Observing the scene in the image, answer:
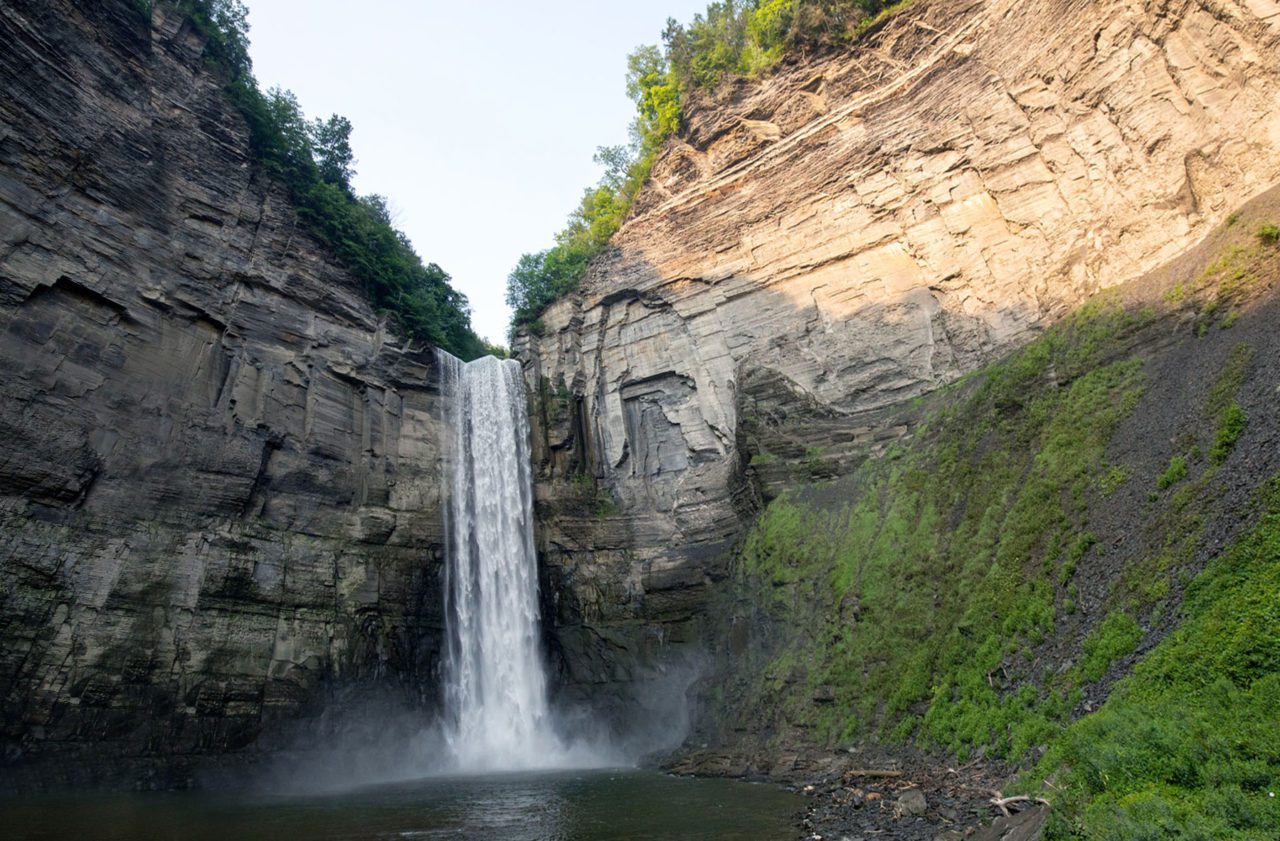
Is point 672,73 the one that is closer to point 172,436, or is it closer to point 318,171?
point 318,171

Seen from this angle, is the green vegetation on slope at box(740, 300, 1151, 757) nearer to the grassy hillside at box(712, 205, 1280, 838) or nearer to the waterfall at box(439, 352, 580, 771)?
the grassy hillside at box(712, 205, 1280, 838)

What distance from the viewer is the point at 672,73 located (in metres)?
34.9

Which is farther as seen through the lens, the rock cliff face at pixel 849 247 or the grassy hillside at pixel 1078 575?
the rock cliff face at pixel 849 247

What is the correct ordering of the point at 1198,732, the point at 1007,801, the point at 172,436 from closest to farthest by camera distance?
the point at 1198,732 → the point at 1007,801 → the point at 172,436

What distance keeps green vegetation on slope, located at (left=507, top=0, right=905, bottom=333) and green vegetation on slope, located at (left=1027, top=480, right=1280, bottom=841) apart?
2551cm

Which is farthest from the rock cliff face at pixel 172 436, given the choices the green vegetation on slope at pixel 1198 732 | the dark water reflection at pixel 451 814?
the green vegetation on slope at pixel 1198 732

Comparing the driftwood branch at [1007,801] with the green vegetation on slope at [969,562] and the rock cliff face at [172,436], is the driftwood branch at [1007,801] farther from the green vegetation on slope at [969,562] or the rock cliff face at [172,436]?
the rock cliff face at [172,436]

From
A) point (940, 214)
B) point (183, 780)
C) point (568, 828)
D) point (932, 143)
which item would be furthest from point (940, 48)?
point (183, 780)

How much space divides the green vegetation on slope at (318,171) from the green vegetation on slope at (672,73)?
592 centimetres

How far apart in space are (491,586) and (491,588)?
75 millimetres

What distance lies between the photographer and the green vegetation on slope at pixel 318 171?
25672mm

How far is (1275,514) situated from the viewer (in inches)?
349

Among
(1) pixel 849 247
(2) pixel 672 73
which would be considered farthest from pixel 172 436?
(2) pixel 672 73

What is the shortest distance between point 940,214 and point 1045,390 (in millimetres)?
8483
